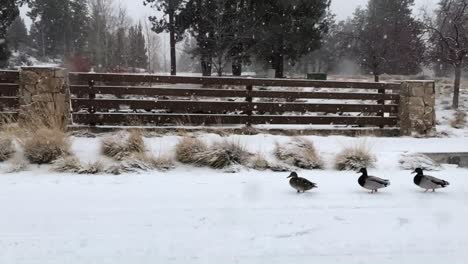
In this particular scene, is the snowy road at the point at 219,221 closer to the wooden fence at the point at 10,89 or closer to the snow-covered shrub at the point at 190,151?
the snow-covered shrub at the point at 190,151

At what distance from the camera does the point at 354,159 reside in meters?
7.11

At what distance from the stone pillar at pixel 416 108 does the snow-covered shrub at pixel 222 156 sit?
19.5 feet

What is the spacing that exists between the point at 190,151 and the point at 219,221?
93.5 inches

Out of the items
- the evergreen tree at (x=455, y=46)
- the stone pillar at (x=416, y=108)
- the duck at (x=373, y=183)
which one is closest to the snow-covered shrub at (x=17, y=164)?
the duck at (x=373, y=183)

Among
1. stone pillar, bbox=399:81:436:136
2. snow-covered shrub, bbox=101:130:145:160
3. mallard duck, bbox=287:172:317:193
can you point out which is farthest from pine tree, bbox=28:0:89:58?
mallard duck, bbox=287:172:317:193

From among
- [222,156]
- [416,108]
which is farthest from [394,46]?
[222,156]

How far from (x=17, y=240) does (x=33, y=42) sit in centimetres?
7289

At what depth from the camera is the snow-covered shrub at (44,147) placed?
643cm

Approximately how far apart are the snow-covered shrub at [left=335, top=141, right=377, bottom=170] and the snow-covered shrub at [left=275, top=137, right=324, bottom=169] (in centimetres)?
30

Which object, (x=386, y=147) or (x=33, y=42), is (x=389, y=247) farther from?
(x=33, y=42)

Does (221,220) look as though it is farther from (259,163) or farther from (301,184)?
(259,163)

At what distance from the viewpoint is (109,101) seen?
33.3 feet

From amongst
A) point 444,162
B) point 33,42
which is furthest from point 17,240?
point 33,42

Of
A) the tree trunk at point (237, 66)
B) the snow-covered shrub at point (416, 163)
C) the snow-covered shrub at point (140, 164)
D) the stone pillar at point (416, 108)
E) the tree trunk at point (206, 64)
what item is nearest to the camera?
the snow-covered shrub at point (140, 164)
